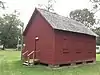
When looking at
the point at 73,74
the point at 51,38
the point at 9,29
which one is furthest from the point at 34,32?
the point at 9,29

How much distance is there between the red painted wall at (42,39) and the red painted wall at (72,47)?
0.55 m

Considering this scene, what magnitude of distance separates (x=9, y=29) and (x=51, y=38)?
45999 millimetres

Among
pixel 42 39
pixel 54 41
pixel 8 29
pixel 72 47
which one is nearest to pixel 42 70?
pixel 54 41

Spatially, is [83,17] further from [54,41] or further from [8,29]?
[54,41]

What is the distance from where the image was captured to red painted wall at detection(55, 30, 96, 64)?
17.3 m

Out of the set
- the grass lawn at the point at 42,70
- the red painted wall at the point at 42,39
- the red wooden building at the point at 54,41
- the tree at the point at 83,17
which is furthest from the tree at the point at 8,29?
the grass lawn at the point at 42,70

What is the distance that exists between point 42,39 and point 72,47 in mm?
2830

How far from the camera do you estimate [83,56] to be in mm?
20812

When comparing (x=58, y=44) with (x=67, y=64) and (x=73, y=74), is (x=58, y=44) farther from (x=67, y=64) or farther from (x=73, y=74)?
(x=73, y=74)

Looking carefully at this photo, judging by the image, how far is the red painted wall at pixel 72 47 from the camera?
1733 centimetres

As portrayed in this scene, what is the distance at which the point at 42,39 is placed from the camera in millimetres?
18609

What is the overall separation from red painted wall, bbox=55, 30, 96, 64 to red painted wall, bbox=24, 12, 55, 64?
1.79 ft

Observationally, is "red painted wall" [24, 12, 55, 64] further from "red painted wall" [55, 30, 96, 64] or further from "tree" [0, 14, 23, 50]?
"tree" [0, 14, 23, 50]

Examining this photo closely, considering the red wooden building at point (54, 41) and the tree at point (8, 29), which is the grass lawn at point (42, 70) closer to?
the red wooden building at point (54, 41)
